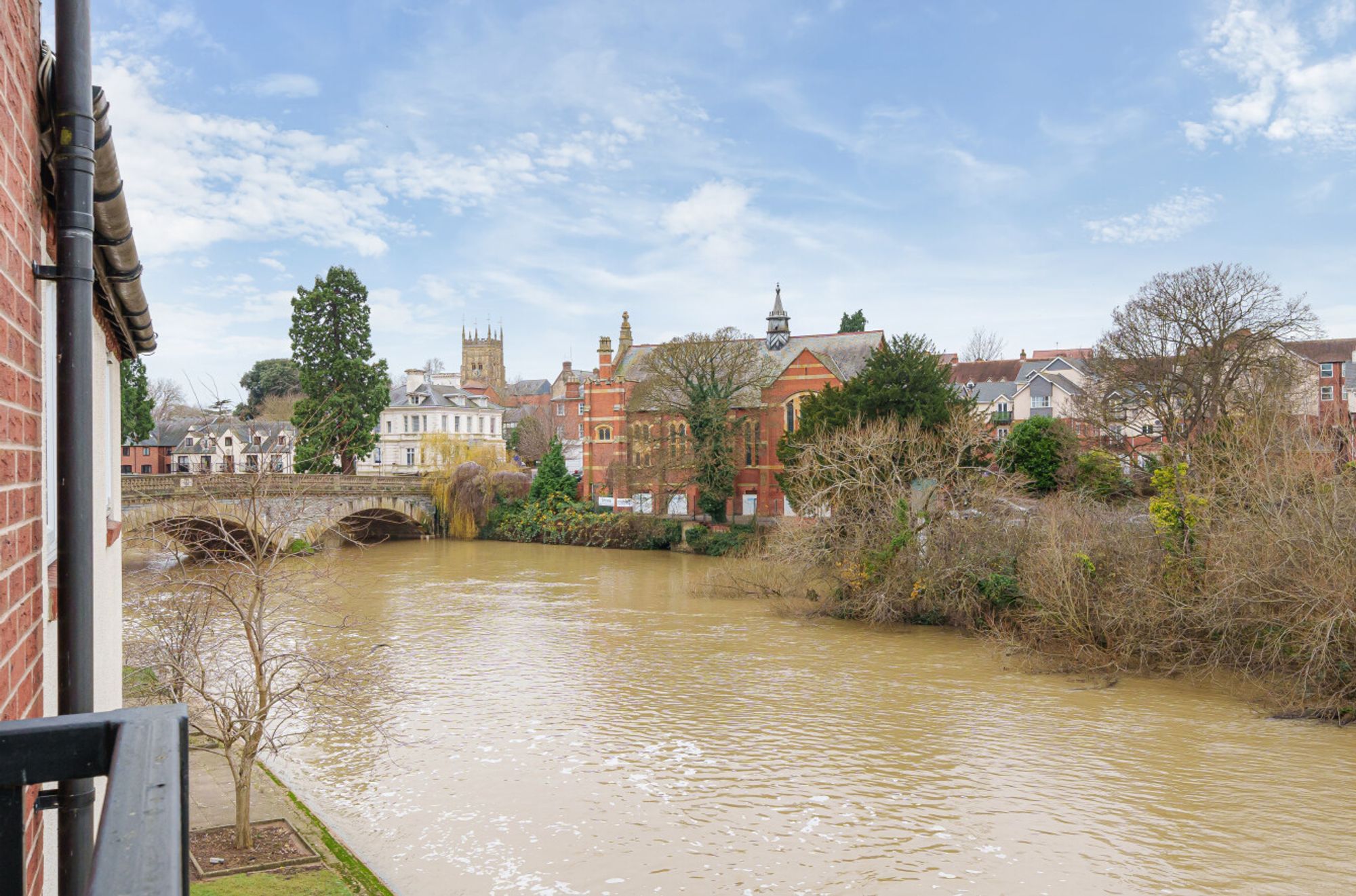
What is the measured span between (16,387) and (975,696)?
687 inches

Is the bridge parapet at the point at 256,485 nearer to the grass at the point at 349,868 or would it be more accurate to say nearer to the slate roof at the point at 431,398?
the grass at the point at 349,868

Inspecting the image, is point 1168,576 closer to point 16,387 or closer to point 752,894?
point 752,894

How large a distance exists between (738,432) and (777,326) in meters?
9.77

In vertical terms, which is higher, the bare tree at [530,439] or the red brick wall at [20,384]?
the bare tree at [530,439]

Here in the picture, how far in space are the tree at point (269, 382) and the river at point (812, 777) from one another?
194 feet

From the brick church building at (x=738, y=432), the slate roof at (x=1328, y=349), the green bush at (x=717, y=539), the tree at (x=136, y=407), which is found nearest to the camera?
the green bush at (x=717, y=539)

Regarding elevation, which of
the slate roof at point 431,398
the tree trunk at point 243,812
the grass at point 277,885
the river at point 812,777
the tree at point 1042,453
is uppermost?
the slate roof at point 431,398

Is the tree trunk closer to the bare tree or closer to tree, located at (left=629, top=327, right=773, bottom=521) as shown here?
tree, located at (left=629, top=327, right=773, bottom=521)

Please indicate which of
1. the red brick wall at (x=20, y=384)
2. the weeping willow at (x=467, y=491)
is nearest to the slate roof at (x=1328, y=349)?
the weeping willow at (x=467, y=491)

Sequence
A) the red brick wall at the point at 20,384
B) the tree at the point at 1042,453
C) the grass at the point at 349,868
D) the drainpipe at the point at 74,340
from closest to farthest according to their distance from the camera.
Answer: the red brick wall at the point at 20,384
the drainpipe at the point at 74,340
the grass at the point at 349,868
the tree at the point at 1042,453

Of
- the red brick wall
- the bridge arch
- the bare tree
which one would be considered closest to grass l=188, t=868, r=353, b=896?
→ the red brick wall

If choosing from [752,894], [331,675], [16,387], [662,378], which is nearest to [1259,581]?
[752,894]

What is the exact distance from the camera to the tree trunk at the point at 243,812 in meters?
9.70

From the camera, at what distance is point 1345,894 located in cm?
995
